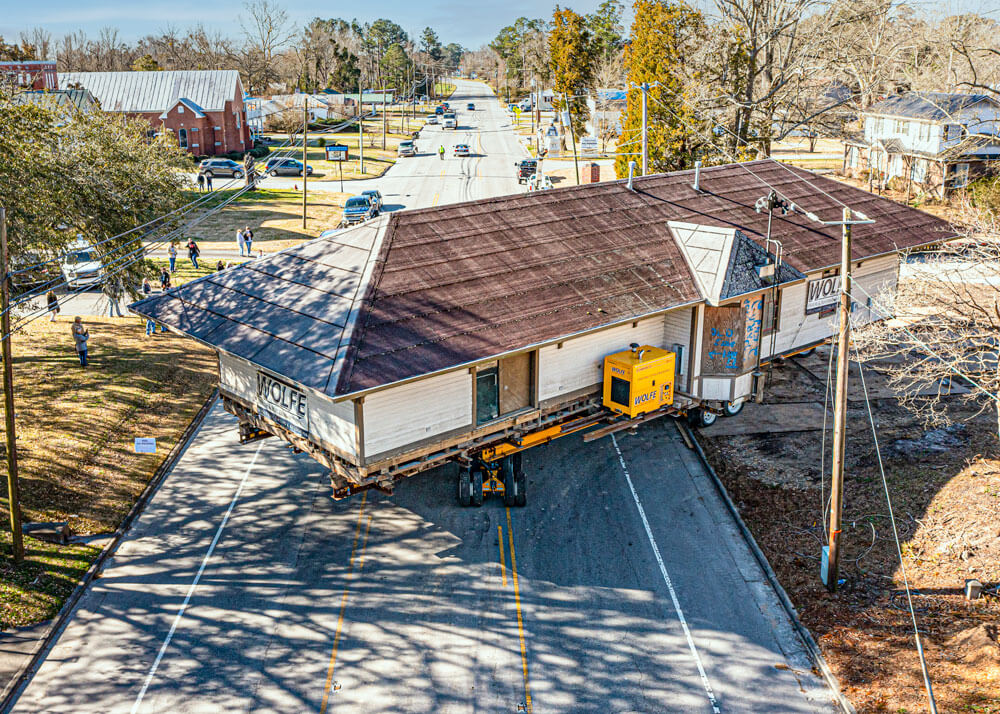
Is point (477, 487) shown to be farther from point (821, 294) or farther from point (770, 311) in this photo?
point (821, 294)

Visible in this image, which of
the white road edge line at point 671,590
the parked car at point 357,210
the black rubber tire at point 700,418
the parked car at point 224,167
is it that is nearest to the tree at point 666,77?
the parked car at point 357,210

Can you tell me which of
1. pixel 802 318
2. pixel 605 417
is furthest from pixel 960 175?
pixel 605 417

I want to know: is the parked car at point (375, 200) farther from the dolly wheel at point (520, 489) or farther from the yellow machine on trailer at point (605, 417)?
the dolly wheel at point (520, 489)

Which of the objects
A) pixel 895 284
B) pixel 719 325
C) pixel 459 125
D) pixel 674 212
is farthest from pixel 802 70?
pixel 459 125

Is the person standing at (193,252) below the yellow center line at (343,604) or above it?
above

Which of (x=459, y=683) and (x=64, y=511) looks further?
(x=64, y=511)

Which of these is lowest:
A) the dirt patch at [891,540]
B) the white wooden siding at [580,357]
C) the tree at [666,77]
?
the dirt patch at [891,540]

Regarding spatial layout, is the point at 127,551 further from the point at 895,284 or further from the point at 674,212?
the point at 895,284
